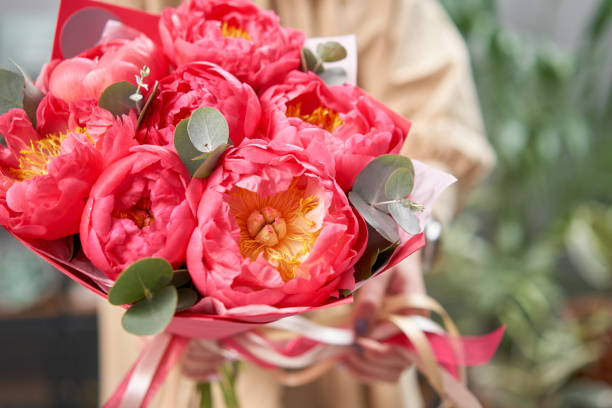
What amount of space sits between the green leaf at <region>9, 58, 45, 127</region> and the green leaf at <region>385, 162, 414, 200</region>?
0.75 ft

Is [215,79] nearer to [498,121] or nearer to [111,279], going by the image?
[111,279]

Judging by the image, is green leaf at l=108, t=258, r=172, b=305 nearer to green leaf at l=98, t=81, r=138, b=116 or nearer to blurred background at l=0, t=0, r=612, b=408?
green leaf at l=98, t=81, r=138, b=116

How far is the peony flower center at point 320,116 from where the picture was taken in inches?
14.7

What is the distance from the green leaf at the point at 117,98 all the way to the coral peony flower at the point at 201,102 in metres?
0.01

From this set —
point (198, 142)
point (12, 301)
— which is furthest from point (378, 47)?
point (12, 301)

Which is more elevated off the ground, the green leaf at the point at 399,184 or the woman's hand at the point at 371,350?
the green leaf at the point at 399,184

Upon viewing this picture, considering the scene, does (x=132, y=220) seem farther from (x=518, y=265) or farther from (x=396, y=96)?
(x=518, y=265)

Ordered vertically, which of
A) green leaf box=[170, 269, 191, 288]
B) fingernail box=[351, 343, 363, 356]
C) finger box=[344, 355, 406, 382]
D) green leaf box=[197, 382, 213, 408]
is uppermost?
green leaf box=[170, 269, 191, 288]

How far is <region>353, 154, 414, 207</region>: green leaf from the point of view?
1.16ft

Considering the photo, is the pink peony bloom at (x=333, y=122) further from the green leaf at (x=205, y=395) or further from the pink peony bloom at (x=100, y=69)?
the green leaf at (x=205, y=395)

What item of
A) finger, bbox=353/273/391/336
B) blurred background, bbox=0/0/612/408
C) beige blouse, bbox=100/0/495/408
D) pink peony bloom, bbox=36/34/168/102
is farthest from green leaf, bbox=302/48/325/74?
blurred background, bbox=0/0/612/408

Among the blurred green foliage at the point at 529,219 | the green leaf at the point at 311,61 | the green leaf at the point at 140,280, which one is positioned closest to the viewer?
the green leaf at the point at 140,280

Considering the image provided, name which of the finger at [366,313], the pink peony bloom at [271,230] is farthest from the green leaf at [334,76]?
the finger at [366,313]

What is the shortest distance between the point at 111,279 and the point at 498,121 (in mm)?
1606
